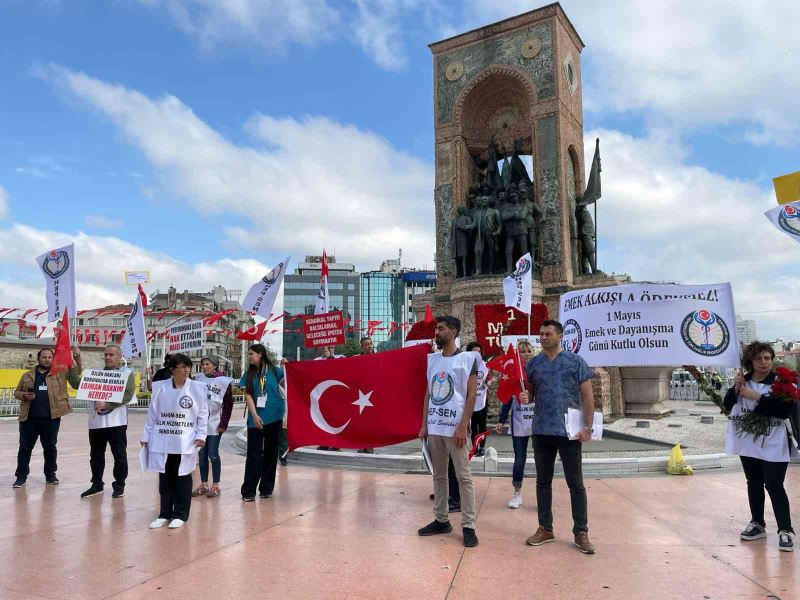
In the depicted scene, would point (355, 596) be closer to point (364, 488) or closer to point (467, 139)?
point (364, 488)

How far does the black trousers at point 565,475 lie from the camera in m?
4.71

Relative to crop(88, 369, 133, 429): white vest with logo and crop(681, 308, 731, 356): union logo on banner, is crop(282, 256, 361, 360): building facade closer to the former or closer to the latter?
crop(88, 369, 133, 429): white vest with logo

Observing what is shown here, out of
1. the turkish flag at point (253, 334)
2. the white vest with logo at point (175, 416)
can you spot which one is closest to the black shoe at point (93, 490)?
the white vest with logo at point (175, 416)

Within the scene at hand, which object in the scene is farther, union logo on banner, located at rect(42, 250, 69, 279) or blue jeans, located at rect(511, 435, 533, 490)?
union logo on banner, located at rect(42, 250, 69, 279)

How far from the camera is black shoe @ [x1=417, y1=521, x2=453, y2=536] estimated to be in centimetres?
508

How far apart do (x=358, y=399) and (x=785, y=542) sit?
4.05 metres

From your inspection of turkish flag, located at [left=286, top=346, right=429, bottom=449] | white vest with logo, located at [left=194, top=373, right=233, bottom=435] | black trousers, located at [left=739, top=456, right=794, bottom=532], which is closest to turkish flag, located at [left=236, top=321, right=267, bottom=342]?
white vest with logo, located at [left=194, top=373, right=233, bottom=435]

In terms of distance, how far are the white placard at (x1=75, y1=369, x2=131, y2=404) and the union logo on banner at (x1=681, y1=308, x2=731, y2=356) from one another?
21.4ft

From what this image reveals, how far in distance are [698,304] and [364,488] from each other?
4.51 m

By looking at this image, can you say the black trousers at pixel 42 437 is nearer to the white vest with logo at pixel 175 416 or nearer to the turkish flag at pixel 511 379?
the white vest with logo at pixel 175 416

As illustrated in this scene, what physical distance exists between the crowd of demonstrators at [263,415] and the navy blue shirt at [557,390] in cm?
321

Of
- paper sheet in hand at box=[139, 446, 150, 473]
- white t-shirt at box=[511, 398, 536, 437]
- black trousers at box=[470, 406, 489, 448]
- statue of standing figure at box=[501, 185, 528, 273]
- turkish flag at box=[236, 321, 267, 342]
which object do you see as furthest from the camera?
statue of standing figure at box=[501, 185, 528, 273]

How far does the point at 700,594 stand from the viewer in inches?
146

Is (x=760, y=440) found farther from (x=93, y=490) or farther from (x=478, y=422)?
(x=93, y=490)
